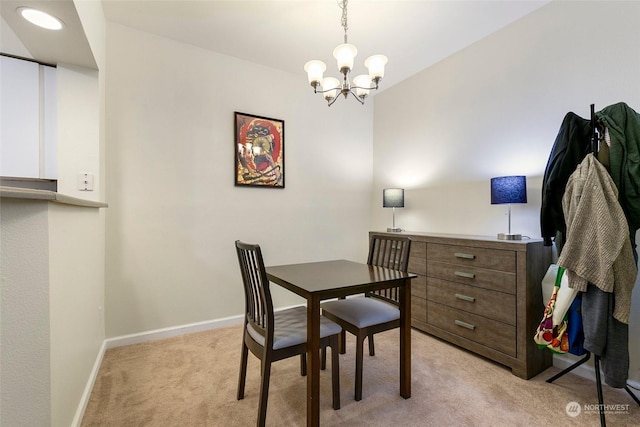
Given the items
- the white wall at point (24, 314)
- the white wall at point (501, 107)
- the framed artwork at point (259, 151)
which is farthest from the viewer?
the framed artwork at point (259, 151)

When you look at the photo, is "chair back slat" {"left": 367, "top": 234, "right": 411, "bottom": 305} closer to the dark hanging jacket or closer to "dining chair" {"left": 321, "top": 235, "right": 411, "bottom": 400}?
"dining chair" {"left": 321, "top": 235, "right": 411, "bottom": 400}

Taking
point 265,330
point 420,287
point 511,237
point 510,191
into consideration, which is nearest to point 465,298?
point 420,287

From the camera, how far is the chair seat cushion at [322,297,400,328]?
1.76 meters

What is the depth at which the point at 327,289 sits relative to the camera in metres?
1.46

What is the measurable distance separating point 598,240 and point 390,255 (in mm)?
1164

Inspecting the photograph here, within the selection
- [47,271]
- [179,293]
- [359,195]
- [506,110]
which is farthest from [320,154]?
[47,271]

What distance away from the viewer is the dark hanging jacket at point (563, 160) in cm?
177

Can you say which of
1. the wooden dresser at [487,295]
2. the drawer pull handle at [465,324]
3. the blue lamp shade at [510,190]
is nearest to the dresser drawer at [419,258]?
the wooden dresser at [487,295]

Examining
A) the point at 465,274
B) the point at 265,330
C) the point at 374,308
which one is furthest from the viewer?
the point at 465,274

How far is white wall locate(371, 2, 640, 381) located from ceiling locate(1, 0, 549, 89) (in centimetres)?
26

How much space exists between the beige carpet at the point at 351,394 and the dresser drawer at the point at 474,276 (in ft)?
1.91

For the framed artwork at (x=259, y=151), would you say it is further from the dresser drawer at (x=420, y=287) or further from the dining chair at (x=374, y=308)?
the dresser drawer at (x=420, y=287)

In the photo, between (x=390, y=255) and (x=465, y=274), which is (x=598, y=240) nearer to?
(x=465, y=274)

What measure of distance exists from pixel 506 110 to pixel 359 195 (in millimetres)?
1855
